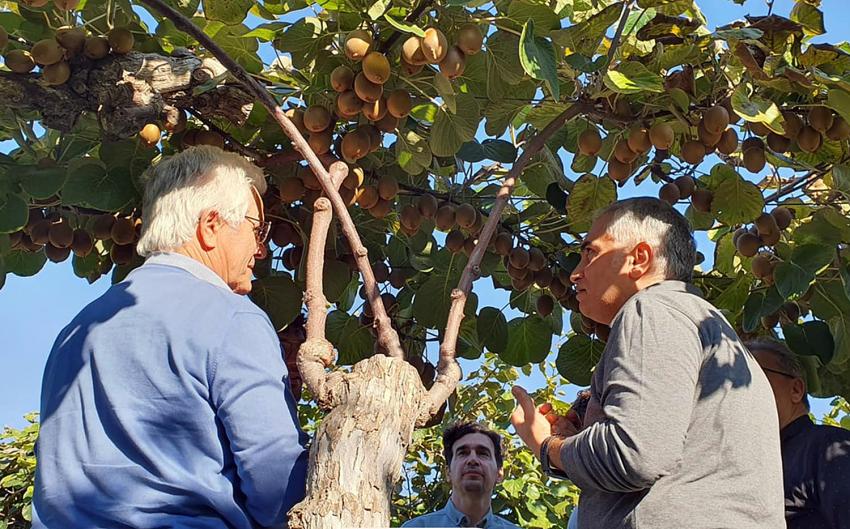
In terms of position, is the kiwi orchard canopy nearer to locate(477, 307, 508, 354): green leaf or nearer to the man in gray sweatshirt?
locate(477, 307, 508, 354): green leaf

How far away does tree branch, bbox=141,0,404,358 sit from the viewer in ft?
6.57

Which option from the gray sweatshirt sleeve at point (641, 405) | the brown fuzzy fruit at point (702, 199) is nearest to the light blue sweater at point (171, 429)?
the gray sweatshirt sleeve at point (641, 405)

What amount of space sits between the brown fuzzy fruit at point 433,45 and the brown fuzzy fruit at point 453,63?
30mm

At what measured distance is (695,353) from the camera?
1.91 metres

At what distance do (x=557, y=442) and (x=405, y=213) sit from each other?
106cm

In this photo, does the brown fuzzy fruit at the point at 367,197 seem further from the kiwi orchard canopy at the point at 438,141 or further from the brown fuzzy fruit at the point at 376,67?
the brown fuzzy fruit at the point at 376,67

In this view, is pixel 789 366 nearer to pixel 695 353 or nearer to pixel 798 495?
pixel 798 495

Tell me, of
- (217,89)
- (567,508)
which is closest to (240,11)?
(217,89)

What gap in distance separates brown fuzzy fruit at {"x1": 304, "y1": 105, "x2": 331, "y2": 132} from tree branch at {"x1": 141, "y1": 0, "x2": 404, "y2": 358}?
19 cm

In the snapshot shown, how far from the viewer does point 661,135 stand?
2.56 m

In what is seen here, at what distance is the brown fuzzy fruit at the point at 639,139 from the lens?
261 centimetres

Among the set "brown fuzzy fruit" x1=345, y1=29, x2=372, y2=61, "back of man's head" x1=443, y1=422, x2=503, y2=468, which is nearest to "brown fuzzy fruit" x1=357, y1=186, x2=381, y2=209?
"brown fuzzy fruit" x1=345, y1=29, x2=372, y2=61

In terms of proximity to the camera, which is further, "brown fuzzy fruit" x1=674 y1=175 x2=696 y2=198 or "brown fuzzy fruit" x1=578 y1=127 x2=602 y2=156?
"brown fuzzy fruit" x1=674 y1=175 x2=696 y2=198

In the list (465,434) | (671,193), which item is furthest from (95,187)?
(465,434)
